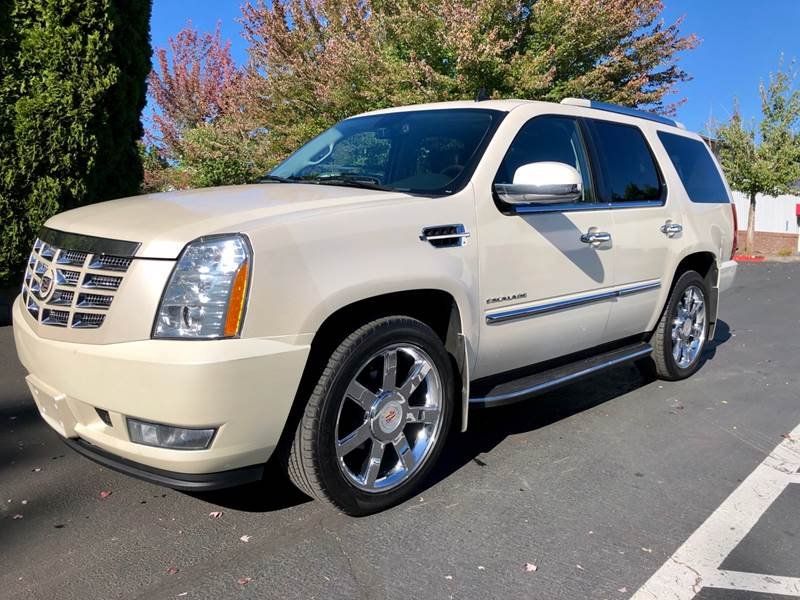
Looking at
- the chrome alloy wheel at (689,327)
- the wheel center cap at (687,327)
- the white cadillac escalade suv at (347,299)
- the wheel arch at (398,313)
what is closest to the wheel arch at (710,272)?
the chrome alloy wheel at (689,327)

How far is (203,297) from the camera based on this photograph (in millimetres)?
2465

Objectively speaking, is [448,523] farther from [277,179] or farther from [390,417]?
[277,179]

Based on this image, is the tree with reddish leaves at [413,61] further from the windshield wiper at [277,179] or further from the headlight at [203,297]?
the headlight at [203,297]

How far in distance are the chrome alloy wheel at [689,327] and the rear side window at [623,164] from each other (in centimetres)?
96

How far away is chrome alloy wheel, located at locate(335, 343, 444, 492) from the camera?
297cm

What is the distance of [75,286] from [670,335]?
13.4 feet

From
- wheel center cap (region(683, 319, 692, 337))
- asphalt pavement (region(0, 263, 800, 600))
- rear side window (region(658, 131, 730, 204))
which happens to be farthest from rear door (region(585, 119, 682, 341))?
asphalt pavement (region(0, 263, 800, 600))

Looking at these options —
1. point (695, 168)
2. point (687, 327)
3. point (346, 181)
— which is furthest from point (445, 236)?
point (695, 168)

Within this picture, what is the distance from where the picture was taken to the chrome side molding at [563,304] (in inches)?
136

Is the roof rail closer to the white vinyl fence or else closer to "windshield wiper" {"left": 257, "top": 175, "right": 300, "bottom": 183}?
"windshield wiper" {"left": 257, "top": 175, "right": 300, "bottom": 183}

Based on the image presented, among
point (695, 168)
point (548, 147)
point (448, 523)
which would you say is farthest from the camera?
point (695, 168)

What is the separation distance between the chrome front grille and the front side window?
1.89 metres

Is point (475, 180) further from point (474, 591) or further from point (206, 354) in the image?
point (474, 591)

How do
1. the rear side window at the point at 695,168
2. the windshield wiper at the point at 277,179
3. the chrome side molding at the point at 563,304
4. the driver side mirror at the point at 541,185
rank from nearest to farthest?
the driver side mirror at the point at 541,185 < the chrome side molding at the point at 563,304 < the windshield wiper at the point at 277,179 < the rear side window at the point at 695,168
